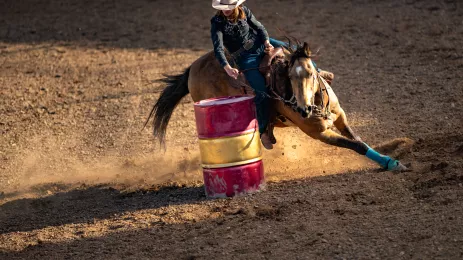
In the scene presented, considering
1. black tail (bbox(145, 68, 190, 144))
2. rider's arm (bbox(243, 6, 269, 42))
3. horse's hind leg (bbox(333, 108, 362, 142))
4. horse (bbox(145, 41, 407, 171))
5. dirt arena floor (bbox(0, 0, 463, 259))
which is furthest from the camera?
black tail (bbox(145, 68, 190, 144))

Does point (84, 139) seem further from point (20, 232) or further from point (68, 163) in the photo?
point (20, 232)

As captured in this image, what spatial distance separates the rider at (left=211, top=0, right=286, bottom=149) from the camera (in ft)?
25.4

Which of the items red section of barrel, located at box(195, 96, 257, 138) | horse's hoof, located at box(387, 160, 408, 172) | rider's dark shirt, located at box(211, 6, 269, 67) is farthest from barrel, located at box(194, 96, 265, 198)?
horse's hoof, located at box(387, 160, 408, 172)

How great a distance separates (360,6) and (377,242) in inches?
364

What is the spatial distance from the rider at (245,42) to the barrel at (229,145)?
384 mm

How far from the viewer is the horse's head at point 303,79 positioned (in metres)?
7.28

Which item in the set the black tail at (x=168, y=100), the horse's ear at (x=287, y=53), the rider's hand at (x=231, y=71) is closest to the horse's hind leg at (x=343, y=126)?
the horse's ear at (x=287, y=53)

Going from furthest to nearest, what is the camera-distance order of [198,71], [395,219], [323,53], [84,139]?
1. [323,53]
2. [84,139]
3. [198,71]
4. [395,219]

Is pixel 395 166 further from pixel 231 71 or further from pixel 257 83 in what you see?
pixel 231 71

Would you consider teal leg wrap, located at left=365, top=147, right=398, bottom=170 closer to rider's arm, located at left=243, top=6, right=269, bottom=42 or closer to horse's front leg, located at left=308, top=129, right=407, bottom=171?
horse's front leg, located at left=308, top=129, right=407, bottom=171

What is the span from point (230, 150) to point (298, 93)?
0.83 metres

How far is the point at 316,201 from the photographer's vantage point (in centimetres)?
713

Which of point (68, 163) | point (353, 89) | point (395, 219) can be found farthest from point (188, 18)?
point (395, 219)

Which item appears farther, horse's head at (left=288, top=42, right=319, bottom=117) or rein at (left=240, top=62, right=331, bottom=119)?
rein at (left=240, top=62, right=331, bottom=119)
